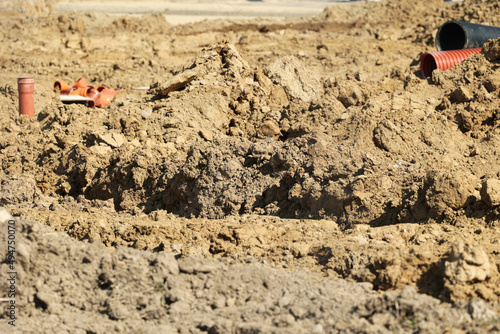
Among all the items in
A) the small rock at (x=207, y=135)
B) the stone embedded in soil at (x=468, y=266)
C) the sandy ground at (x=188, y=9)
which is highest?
the sandy ground at (x=188, y=9)

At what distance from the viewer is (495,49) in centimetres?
804

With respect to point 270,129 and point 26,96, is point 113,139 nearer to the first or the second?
point 270,129

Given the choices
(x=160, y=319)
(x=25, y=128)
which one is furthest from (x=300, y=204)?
(x=25, y=128)

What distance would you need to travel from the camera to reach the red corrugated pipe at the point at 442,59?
10.2 meters

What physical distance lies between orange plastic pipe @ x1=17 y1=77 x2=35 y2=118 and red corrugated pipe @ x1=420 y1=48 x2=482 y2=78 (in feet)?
21.0

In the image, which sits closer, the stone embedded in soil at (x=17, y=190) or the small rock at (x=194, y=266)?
the small rock at (x=194, y=266)

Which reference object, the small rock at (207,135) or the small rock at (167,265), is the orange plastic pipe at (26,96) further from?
the small rock at (167,265)

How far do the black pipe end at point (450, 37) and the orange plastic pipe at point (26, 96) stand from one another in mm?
7546

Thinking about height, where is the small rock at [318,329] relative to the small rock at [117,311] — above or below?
above

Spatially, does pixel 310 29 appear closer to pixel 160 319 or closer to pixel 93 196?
pixel 93 196

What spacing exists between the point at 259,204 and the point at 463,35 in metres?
7.60

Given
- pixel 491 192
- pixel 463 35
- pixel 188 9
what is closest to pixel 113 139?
pixel 491 192

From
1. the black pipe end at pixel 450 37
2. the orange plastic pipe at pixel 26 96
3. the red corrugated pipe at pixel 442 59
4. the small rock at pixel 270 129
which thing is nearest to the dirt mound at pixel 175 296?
the small rock at pixel 270 129

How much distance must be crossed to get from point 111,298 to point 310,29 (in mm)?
15749
